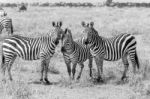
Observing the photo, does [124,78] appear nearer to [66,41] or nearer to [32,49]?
[66,41]

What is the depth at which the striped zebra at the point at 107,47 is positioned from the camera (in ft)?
28.3

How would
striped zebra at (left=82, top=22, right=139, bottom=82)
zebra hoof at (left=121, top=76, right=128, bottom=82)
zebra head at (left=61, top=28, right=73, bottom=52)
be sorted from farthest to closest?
zebra hoof at (left=121, top=76, right=128, bottom=82)
striped zebra at (left=82, top=22, right=139, bottom=82)
zebra head at (left=61, top=28, right=73, bottom=52)

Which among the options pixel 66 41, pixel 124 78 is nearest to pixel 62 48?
pixel 66 41

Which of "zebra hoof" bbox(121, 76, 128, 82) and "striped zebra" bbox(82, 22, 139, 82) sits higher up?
"striped zebra" bbox(82, 22, 139, 82)

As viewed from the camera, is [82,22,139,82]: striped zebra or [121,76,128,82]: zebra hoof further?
[121,76,128,82]: zebra hoof

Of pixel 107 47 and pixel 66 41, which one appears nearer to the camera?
pixel 66 41

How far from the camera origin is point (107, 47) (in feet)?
29.6

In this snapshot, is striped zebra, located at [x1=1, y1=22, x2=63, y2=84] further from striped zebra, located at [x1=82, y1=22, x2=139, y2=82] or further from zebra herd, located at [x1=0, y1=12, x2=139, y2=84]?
striped zebra, located at [x1=82, y1=22, x2=139, y2=82]

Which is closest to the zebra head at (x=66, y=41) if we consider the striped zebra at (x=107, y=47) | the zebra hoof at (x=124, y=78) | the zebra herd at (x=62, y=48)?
the zebra herd at (x=62, y=48)

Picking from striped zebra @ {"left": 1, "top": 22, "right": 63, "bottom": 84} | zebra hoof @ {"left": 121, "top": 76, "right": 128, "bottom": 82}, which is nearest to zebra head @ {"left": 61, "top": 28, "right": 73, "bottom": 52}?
striped zebra @ {"left": 1, "top": 22, "right": 63, "bottom": 84}

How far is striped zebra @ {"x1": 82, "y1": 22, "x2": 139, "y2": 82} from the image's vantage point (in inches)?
339

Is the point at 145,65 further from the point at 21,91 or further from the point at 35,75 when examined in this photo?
the point at 21,91

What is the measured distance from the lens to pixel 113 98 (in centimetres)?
719

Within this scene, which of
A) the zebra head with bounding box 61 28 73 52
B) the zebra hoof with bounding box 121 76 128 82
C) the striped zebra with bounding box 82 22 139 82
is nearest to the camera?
the zebra head with bounding box 61 28 73 52
